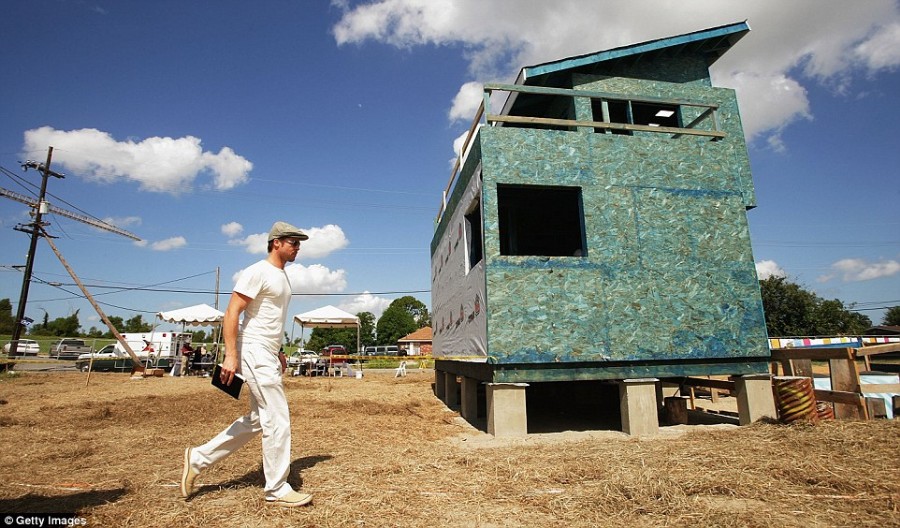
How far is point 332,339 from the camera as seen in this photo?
3078 inches

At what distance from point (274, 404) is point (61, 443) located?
14.6 ft

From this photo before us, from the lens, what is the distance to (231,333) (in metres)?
3.30

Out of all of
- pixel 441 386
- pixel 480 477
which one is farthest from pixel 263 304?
pixel 441 386

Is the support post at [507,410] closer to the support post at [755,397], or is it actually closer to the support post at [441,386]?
the support post at [755,397]

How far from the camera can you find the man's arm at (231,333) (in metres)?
3.30

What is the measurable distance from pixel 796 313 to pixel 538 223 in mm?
39964

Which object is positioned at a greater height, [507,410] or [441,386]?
[507,410]

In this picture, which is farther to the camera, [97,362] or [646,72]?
[97,362]

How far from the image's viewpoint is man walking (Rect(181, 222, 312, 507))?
335 centimetres

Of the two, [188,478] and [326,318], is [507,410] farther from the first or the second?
[326,318]

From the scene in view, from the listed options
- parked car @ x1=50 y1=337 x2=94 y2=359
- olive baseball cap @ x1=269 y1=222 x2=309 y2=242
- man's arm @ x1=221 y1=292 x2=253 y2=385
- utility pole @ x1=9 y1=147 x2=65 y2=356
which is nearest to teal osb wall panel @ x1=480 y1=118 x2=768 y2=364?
olive baseball cap @ x1=269 y1=222 x2=309 y2=242

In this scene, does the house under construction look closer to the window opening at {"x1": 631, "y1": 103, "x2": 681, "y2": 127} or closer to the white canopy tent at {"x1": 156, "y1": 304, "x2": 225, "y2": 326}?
the window opening at {"x1": 631, "y1": 103, "x2": 681, "y2": 127}

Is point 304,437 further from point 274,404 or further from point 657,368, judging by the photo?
point 657,368

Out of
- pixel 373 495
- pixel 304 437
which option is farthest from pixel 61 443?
pixel 373 495
